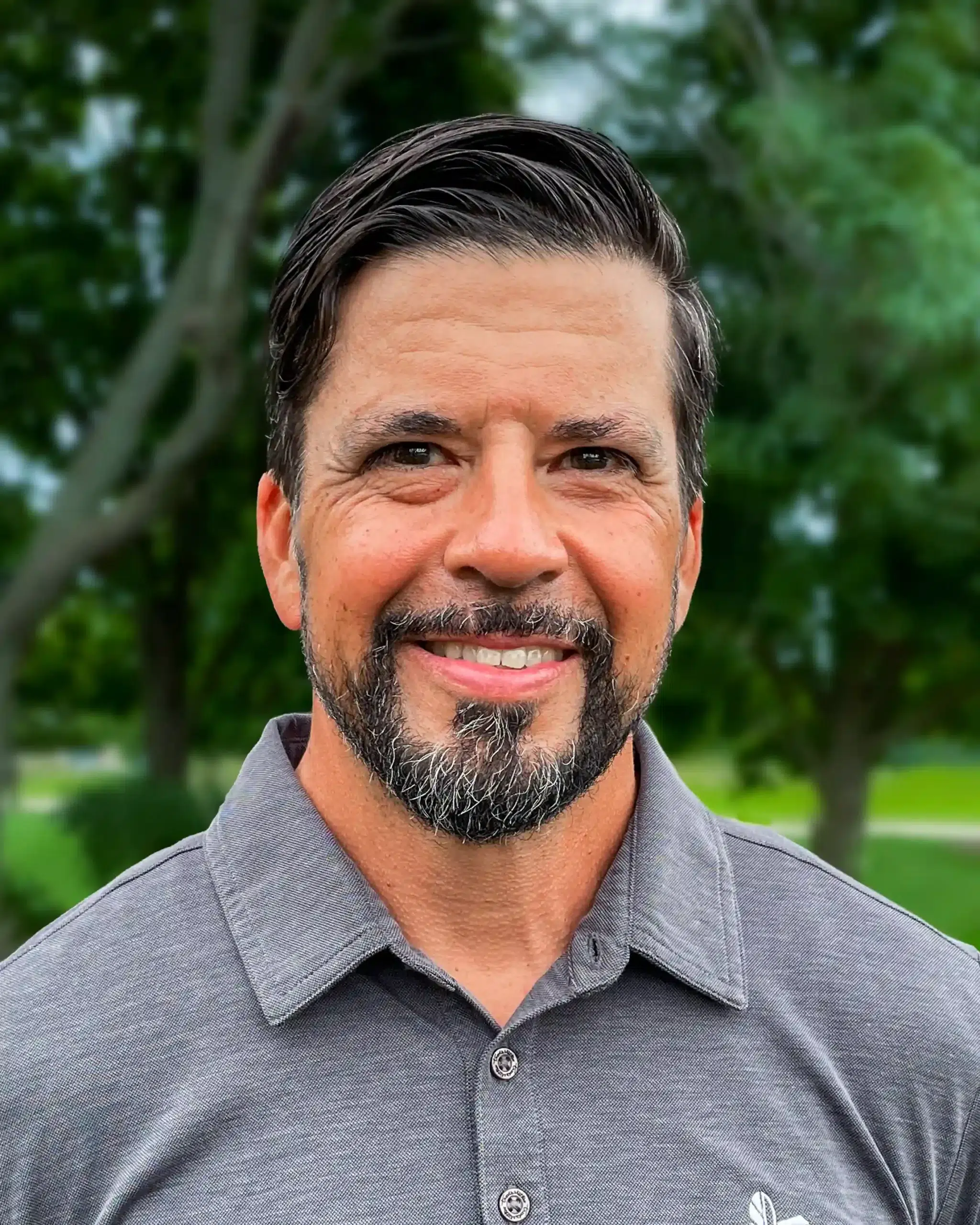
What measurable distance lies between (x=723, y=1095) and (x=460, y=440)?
30.6 inches

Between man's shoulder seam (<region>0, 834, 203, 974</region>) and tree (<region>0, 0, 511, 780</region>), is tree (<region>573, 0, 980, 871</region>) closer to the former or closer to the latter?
tree (<region>0, 0, 511, 780</region>)

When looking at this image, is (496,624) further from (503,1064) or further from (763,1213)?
(763,1213)

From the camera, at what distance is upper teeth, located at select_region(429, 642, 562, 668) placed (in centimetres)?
161

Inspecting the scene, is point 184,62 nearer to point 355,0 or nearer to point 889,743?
point 355,0

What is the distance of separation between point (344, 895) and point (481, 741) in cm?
24

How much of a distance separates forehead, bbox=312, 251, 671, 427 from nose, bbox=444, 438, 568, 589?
0.06m

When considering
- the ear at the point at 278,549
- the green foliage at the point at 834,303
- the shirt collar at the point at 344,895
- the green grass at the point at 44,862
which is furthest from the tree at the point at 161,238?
→ the shirt collar at the point at 344,895

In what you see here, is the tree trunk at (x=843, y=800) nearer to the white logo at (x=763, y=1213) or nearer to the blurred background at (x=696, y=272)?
the blurred background at (x=696, y=272)

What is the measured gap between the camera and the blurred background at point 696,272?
22.7ft

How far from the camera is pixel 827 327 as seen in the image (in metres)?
6.94

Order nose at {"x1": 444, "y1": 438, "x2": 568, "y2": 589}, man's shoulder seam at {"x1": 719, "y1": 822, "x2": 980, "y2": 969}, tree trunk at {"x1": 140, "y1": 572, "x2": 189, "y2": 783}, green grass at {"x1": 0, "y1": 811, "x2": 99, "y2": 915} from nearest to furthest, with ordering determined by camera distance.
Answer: nose at {"x1": 444, "y1": 438, "x2": 568, "y2": 589} < man's shoulder seam at {"x1": 719, "y1": 822, "x2": 980, "y2": 969} < green grass at {"x1": 0, "y1": 811, "x2": 99, "y2": 915} < tree trunk at {"x1": 140, "y1": 572, "x2": 189, "y2": 783}

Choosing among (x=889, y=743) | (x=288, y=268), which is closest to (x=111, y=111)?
(x=889, y=743)

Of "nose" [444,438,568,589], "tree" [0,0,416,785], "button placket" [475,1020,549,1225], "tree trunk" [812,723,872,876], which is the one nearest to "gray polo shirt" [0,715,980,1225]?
"button placket" [475,1020,549,1225]

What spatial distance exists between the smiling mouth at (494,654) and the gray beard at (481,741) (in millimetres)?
22
